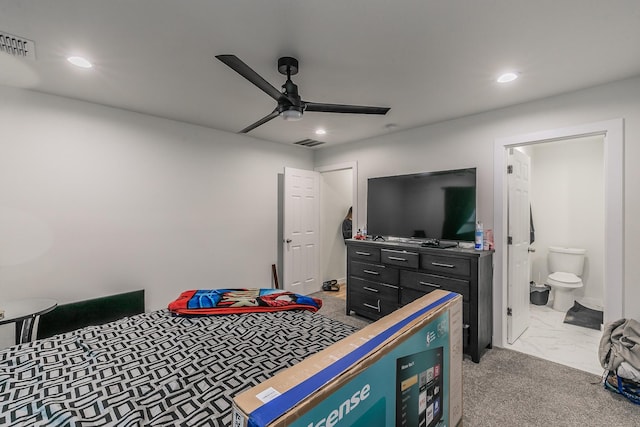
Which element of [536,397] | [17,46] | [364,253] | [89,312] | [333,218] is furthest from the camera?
[333,218]

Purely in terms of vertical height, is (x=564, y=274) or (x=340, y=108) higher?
(x=340, y=108)

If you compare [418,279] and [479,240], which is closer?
[479,240]

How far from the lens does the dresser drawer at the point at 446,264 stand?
2.69 m

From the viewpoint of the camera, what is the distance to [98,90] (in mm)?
2521

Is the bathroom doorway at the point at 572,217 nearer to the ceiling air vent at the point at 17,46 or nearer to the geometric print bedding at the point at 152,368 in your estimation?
the geometric print bedding at the point at 152,368

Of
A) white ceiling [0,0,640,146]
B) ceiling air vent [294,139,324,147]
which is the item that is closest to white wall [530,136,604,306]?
white ceiling [0,0,640,146]

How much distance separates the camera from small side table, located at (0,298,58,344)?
6.82ft

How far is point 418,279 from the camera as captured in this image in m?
3.03

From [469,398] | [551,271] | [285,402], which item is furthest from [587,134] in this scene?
[285,402]

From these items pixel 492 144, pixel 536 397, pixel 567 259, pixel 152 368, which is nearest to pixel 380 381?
pixel 152 368

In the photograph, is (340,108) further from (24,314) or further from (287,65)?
(24,314)

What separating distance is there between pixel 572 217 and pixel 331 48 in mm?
4525

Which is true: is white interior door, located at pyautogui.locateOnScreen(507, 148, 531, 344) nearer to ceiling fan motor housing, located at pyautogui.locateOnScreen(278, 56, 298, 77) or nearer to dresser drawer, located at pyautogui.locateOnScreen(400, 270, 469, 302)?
dresser drawer, located at pyautogui.locateOnScreen(400, 270, 469, 302)

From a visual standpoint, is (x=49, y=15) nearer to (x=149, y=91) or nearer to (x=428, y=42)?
(x=149, y=91)
